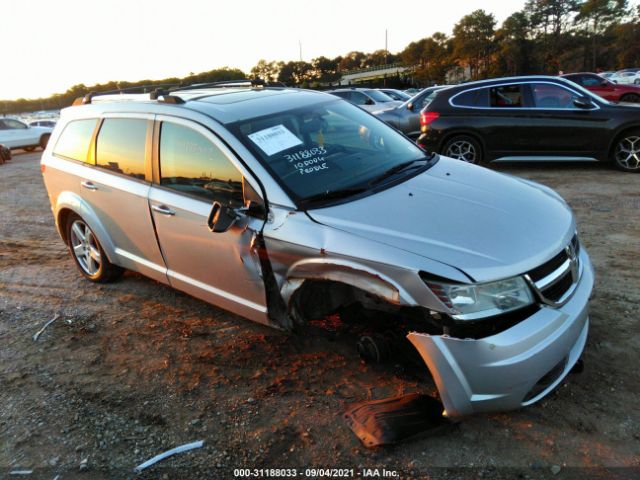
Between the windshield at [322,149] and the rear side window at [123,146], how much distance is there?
995mm

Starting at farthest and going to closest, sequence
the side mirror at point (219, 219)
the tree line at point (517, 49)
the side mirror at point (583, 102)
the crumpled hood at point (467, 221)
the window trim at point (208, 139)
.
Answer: the tree line at point (517, 49)
the side mirror at point (583, 102)
the window trim at point (208, 139)
the side mirror at point (219, 219)
the crumpled hood at point (467, 221)

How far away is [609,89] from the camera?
17.1 m

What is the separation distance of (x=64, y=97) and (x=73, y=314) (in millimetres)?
82122

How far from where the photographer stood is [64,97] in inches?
2972

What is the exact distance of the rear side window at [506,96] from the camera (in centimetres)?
857

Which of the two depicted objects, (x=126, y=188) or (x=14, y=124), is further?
(x=14, y=124)

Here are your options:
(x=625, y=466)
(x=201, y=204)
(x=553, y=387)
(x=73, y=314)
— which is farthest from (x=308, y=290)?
(x=73, y=314)

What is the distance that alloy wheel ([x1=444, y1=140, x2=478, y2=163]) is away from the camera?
8922 mm

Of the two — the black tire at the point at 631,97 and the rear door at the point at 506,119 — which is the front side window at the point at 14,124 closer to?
the rear door at the point at 506,119

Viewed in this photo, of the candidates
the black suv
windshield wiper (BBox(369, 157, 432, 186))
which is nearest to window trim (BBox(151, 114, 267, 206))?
windshield wiper (BBox(369, 157, 432, 186))

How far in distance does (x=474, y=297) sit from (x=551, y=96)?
23.3 ft

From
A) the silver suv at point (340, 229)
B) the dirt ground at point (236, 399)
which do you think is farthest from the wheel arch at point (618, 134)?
the silver suv at point (340, 229)

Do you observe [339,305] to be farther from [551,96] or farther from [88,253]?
[551,96]

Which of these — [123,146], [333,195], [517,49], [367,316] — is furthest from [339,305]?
[517,49]
